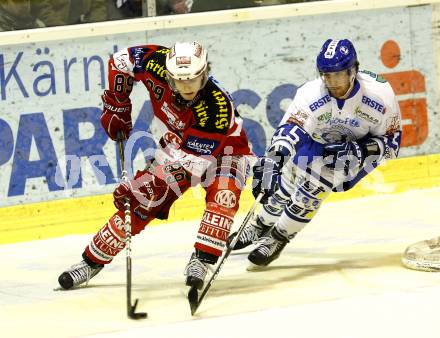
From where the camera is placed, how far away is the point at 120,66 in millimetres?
6672

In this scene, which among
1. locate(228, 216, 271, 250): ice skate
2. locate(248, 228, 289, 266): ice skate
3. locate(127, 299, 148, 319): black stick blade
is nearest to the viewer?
locate(127, 299, 148, 319): black stick blade

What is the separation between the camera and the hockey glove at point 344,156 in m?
6.58

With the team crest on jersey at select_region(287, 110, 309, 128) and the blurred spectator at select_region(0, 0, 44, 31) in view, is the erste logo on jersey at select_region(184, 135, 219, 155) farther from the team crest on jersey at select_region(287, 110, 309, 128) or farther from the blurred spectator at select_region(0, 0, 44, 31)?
the blurred spectator at select_region(0, 0, 44, 31)

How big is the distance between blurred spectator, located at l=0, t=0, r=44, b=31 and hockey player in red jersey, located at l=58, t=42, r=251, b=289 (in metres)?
1.70

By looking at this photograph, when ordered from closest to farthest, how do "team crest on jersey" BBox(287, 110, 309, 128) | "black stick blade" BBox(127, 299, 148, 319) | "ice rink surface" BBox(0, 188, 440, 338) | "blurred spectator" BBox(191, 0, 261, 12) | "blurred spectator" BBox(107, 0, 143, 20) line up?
1. "ice rink surface" BBox(0, 188, 440, 338)
2. "black stick blade" BBox(127, 299, 148, 319)
3. "team crest on jersey" BBox(287, 110, 309, 128)
4. "blurred spectator" BBox(107, 0, 143, 20)
5. "blurred spectator" BBox(191, 0, 261, 12)

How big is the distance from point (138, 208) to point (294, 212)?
940mm

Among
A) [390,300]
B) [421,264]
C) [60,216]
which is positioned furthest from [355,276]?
[60,216]

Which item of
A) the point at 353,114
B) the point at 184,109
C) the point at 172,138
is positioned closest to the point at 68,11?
the point at 172,138

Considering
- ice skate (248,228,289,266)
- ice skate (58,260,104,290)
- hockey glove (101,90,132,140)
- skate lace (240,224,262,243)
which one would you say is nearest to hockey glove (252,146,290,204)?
ice skate (248,228,289,266)

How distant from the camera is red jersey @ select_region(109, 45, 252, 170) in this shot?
6246 millimetres

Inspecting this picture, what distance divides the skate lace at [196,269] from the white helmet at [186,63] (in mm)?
935

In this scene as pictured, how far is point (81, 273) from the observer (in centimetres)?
662

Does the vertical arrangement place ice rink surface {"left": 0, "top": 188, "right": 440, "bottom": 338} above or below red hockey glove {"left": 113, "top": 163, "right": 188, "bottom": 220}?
below

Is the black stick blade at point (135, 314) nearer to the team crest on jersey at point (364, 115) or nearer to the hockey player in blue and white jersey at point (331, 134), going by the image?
the hockey player in blue and white jersey at point (331, 134)
